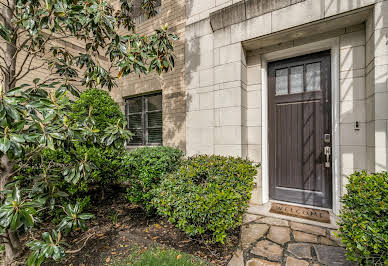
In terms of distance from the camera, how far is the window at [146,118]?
5.46m

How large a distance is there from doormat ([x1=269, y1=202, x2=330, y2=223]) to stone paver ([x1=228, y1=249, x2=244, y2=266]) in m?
1.49

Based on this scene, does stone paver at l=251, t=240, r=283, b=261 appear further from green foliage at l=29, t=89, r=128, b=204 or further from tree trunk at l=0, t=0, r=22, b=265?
tree trunk at l=0, t=0, r=22, b=265

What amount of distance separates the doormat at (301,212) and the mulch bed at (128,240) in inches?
47.3

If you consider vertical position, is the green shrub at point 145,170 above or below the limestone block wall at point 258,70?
below

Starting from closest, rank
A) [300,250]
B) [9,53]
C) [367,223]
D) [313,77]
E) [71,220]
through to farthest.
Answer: [367,223] < [71,220] < [9,53] < [300,250] < [313,77]

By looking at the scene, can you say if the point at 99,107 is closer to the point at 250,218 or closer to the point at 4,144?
the point at 4,144

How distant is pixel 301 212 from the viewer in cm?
345

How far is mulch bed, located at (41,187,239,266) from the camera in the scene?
93.0 inches

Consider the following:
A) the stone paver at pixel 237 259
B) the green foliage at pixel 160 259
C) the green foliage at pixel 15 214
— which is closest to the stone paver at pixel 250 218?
the stone paver at pixel 237 259

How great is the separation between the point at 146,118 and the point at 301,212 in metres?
4.60

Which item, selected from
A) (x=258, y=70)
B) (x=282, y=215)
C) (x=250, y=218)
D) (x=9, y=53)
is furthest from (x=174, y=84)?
(x=282, y=215)

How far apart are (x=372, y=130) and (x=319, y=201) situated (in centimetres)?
155

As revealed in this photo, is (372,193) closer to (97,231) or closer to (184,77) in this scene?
(97,231)

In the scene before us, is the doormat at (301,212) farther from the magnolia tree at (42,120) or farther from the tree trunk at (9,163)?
the tree trunk at (9,163)
